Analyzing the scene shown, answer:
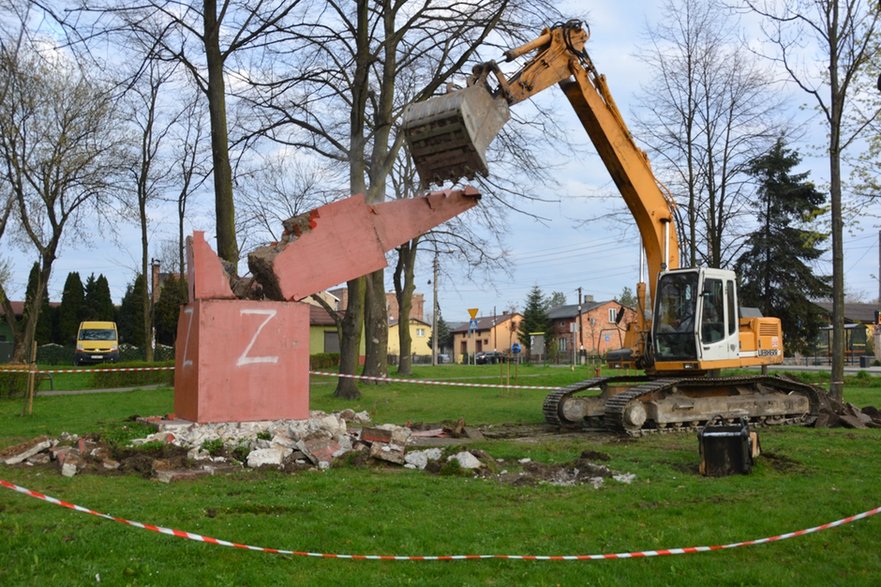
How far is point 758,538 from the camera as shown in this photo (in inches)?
245

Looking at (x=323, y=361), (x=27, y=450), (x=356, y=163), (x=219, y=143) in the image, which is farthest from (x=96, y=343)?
(x=27, y=450)

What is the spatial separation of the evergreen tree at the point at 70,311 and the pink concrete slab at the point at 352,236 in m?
53.7

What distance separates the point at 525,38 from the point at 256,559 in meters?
15.5

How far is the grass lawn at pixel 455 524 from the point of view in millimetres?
5316

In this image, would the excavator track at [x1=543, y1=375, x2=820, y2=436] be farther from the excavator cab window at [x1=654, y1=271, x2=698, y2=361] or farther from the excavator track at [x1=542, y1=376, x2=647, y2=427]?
the excavator cab window at [x1=654, y1=271, x2=698, y2=361]

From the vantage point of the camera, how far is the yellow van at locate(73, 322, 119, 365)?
45794mm

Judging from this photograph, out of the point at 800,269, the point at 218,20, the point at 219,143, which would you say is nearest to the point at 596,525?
the point at 219,143

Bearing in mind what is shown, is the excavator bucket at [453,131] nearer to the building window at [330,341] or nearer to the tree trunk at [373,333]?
the tree trunk at [373,333]

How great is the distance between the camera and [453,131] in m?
10.0

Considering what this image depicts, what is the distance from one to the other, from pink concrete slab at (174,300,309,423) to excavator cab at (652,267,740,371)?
6.12 m

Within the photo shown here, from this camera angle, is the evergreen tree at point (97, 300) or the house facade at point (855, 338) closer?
the house facade at point (855, 338)

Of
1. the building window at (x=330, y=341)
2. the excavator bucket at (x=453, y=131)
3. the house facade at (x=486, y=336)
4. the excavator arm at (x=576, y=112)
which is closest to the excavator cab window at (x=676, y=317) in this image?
the excavator arm at (x=576, y=112)

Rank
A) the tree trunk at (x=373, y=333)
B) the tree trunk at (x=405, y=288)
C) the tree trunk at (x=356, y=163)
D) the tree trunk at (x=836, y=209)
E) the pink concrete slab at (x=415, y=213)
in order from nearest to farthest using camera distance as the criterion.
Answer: the pink concrete slab at (x=415, y=213) < the tree trunk at (x=836, y=209) < the tree trunk at (x=356, y=163) < the tree trunk at (x=373, y=333) < the tree trunk at (x=405, y=288)

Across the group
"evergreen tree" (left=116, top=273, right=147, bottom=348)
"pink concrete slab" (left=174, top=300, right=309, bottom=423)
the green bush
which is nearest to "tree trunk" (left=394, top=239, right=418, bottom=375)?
the green bush
